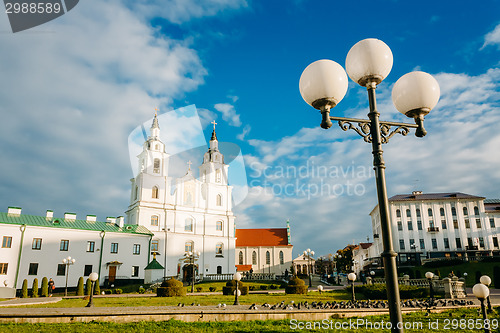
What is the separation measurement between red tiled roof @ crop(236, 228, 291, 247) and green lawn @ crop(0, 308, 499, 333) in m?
54.0

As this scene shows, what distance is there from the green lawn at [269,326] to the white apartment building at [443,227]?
46.0 metres

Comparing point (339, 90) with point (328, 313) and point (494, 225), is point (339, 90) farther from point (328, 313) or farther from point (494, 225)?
point (494, 225)

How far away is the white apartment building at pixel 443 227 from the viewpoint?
176 feet

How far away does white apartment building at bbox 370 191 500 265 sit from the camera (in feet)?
176

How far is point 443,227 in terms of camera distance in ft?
181

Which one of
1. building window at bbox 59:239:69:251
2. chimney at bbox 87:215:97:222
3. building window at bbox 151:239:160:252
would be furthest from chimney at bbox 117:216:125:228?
building window at bbox 59:239:69:251

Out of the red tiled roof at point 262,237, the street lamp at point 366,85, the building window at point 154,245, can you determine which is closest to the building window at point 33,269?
the building window at point 154,245

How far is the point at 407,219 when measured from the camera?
55906 millimetres

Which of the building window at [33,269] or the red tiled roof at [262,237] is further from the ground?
the red tiled roof at [262,237]

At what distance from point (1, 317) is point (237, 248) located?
179 feet

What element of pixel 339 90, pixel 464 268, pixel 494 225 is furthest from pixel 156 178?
pixel 494 225

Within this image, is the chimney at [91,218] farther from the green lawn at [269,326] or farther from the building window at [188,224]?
the green lawn at [269,326]

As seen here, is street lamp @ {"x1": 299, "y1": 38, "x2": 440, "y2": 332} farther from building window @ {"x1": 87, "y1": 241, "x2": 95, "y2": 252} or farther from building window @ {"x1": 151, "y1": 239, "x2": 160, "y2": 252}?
building window @ {"x1": 151, "y1": 239, "x2": 160, "y2": 252}

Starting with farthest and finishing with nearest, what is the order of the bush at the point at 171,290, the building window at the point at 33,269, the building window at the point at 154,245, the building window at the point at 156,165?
the building window at the point at 156,165
the building window at the point at 154,245
the building window at the point at 33,269
the bush at the point at 171,290
